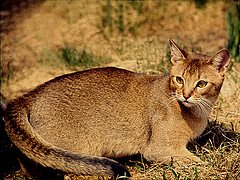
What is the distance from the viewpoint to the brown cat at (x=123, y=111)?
395cm

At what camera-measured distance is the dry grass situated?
16.9 feet

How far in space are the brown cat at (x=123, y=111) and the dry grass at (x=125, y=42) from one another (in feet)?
1.06

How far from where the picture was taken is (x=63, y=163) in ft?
12.0

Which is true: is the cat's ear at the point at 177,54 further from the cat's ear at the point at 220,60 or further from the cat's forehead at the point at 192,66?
the cat's ear at the point at 220,60

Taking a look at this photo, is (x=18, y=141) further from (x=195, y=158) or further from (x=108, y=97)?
(x=195, y=158)

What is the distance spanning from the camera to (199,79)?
3955 mm

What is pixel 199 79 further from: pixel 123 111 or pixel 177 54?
pixel 123 111

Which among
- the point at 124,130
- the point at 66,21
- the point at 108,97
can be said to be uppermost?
the point at 108,97

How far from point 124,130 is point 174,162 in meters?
0.49

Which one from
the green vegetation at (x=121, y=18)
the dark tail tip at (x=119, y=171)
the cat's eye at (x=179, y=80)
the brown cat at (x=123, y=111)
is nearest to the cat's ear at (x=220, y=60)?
the brown cat at (x=123, y=111)

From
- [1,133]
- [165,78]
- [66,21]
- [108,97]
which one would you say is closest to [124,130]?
[108,97]

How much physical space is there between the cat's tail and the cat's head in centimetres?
77

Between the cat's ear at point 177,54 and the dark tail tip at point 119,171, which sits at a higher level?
the cat's ear at point 177,54

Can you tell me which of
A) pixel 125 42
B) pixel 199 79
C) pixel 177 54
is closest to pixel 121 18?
pixel 125 42
